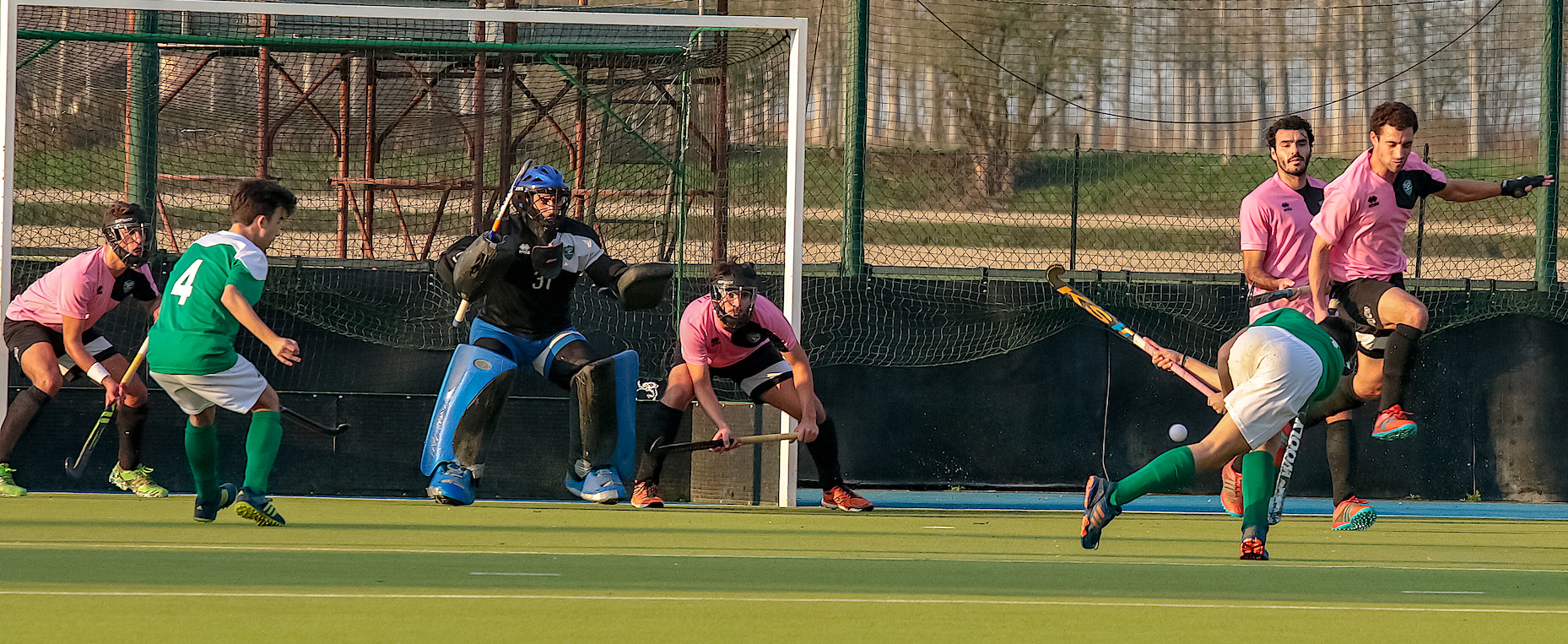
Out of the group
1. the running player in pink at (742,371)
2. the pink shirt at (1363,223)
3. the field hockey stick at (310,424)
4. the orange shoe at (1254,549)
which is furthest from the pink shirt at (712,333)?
the orange shoe at (1254,549)

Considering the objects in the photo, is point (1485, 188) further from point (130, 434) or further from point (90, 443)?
point (90, 443)

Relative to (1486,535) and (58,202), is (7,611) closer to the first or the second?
(1486,535)

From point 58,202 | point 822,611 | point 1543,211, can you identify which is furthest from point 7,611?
point 1543,211

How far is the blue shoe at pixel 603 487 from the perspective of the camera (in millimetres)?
7180

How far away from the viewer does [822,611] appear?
4.00 m

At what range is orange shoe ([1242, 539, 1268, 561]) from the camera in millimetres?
5320

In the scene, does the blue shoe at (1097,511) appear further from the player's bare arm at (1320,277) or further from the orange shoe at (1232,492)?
the orange shoe at (1232,492)

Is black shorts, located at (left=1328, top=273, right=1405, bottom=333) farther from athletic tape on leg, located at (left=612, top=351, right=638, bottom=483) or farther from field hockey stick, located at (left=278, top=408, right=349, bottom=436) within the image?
field hockey stick, located at (left=278, top=408, right=349, bottom=436)

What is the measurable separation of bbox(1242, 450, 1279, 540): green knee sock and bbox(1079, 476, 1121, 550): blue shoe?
1.52 feet

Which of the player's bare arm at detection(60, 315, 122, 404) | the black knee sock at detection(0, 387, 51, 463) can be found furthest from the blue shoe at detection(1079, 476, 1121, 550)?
the black knee sock at detection(0, 387, 51, 463)

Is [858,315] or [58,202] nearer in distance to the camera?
[858,315]

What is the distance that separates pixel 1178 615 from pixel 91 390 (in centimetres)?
577

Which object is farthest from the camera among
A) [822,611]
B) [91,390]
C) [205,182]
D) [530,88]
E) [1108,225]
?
[1108,225]

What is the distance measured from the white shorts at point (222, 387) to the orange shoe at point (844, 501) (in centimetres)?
272
